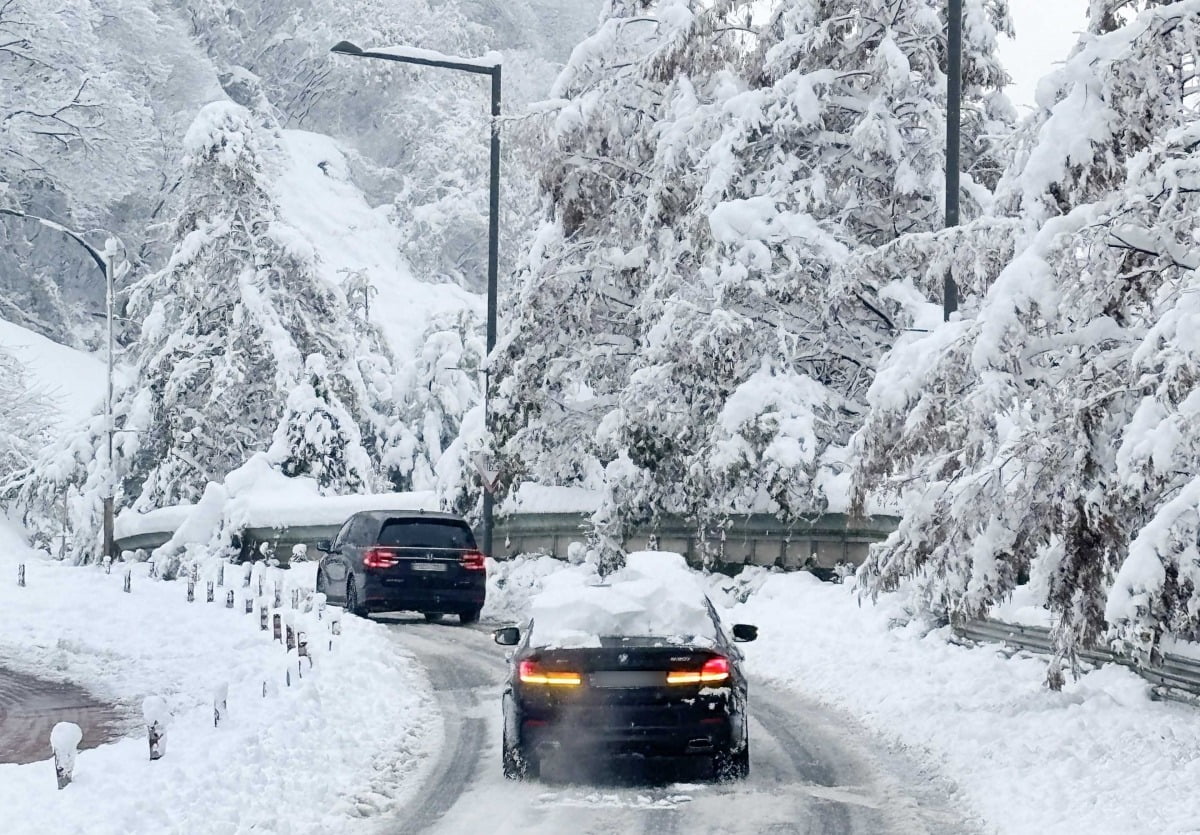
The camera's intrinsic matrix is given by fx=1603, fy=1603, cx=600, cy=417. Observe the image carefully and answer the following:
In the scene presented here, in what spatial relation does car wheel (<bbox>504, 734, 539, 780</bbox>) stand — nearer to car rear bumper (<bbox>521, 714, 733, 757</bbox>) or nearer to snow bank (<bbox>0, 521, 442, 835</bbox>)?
car rear bumper (<bbox>521, 714, 733, 757</bbox>)

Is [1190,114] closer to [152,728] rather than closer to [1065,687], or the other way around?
[1065,687]

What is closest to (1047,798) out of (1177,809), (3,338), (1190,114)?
(1177,809)

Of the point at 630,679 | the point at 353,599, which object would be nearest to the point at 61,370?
the point at 353,599

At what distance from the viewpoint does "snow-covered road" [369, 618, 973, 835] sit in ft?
30.4

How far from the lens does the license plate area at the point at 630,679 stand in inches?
406

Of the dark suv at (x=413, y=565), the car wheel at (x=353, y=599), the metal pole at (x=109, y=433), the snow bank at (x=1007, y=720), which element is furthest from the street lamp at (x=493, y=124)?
the metal pole at (x=109, y=433)

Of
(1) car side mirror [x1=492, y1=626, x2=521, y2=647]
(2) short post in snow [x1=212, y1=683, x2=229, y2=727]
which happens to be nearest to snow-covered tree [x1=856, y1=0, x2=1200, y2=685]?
(1) car side mirror [x1=492, y1=626, x2=521, y2=647]

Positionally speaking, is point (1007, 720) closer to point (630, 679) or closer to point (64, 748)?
point (630, 679)

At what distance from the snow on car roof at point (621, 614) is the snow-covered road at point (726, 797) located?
96 centimetres

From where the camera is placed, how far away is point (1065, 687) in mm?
13547

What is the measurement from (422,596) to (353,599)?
1.21 meters

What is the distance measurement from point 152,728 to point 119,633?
13732 mm

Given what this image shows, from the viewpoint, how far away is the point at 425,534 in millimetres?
23625

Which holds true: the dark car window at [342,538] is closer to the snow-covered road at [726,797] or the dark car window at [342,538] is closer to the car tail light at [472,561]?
the car tail light at [472,561]
